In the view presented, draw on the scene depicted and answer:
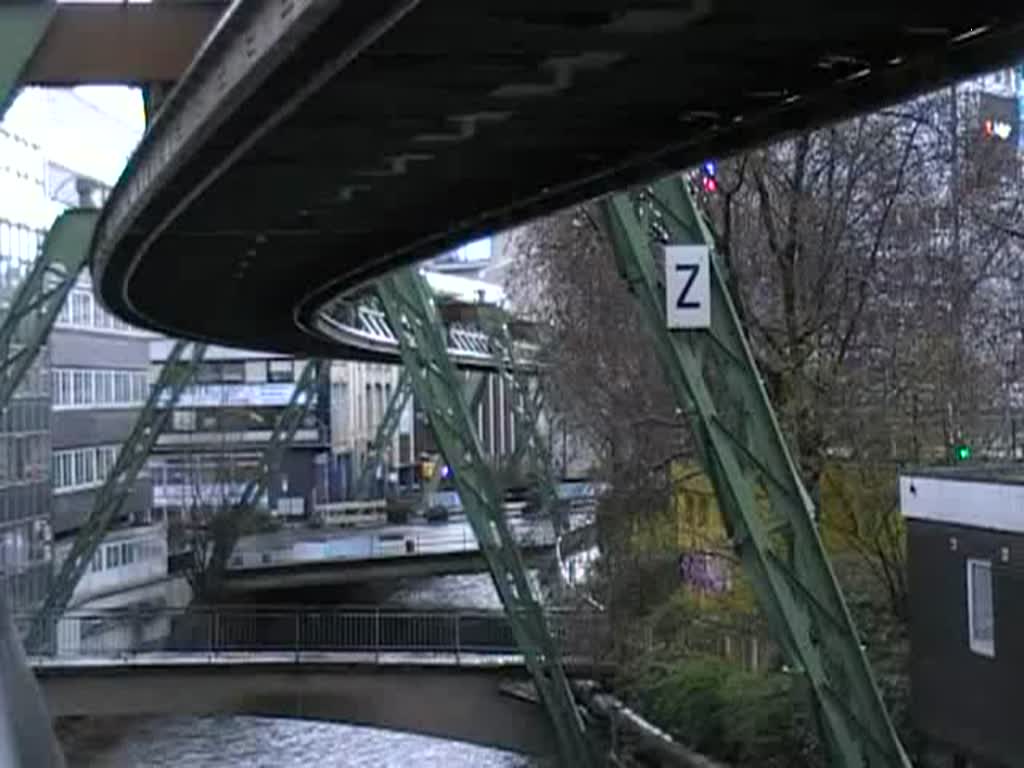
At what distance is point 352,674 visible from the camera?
41.2 metres

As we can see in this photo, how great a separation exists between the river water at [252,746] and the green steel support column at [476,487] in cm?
494

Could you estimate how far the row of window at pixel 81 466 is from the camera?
6705cm

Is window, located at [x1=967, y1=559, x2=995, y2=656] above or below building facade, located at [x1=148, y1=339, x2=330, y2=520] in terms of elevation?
below

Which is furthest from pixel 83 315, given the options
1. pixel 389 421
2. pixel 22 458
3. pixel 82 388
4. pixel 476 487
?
pixel 476 487

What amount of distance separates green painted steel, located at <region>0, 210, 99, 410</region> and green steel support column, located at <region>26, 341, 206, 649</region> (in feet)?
16.7

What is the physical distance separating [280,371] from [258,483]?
30.0 metres

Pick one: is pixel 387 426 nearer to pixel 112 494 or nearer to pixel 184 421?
pixel 184 421

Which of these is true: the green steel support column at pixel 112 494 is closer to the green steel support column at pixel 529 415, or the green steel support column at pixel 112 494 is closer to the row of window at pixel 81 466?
the row of window at pixel 81 466

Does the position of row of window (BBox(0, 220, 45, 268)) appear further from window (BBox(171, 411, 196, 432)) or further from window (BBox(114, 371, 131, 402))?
window (BBox(171, 411, 196, 432))

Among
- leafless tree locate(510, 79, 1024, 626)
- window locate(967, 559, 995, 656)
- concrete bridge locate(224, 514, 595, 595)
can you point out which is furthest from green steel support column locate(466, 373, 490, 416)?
window locate(967, 559, 995, 656)

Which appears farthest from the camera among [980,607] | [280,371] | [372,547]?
[280,371]

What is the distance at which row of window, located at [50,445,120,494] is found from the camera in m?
67.1

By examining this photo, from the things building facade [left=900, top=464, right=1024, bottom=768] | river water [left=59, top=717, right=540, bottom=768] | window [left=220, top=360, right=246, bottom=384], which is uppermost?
window [left=220, top=360, right=246, bottom=384]

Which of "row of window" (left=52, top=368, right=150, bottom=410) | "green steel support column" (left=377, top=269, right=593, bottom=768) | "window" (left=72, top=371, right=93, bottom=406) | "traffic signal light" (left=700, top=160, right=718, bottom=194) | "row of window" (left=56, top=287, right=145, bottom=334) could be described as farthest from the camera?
"window" (left=72, top=371, right=93, bottom=406)
